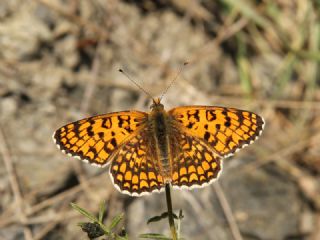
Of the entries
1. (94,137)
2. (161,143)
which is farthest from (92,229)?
(161,143)

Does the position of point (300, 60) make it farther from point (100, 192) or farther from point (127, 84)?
point (100, 192)

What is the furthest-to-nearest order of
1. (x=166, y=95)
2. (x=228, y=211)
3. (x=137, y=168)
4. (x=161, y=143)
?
(x=166, y=95) → (x=228, y=211) → (x=161, y=143) → (x=137, y=168)

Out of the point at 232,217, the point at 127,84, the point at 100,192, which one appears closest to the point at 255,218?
the point at 232,217

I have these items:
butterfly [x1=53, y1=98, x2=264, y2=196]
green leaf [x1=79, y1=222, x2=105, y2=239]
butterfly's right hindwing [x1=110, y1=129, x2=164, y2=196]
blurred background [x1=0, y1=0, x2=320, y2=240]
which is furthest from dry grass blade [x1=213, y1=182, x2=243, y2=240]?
green leaf [x1=79, y1=222, x2=105, y2=239]

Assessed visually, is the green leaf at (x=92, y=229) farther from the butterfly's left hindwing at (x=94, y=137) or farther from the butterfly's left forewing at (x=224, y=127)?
the butterfly's left forewing at (x=224, y=127)

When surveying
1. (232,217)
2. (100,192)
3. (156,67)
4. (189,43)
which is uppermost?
(189,43)

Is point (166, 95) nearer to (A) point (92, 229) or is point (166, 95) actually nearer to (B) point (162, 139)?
(B) point (162, 139)
